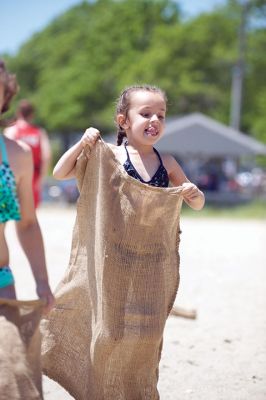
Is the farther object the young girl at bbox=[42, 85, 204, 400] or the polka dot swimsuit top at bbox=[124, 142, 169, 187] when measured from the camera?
the polka dot swimsuit top at bbox=[124, 142, 169, 187]

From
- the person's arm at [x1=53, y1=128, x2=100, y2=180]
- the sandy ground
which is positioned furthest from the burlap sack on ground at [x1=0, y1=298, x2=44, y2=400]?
the sandy ground

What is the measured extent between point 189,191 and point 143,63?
4826 cm

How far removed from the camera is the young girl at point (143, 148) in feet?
12.6

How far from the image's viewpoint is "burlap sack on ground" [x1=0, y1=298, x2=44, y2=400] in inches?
112

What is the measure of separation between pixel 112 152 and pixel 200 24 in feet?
165

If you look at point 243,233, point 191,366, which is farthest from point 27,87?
point 191,366

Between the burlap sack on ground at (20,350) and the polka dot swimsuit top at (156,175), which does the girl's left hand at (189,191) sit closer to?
the polka dot swimsuit top at (156,175)

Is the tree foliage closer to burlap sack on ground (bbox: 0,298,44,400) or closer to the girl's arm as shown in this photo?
the girl's arm

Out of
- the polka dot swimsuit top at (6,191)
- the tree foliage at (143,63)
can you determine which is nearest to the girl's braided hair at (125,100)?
the polka dot swimsuit top at (6,191)

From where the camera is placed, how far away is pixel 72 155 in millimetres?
3836

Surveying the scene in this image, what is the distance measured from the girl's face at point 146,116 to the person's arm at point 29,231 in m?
0.85

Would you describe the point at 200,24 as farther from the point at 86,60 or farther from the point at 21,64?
the point at 21,64

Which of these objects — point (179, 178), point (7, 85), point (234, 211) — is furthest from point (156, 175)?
point (234, 211)

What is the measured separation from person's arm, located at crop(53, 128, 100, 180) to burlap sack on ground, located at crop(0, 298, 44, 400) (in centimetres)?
96
